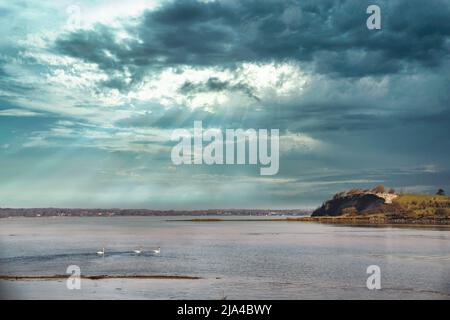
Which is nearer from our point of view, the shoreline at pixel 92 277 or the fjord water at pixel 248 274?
the fjord water at pixel 248 274

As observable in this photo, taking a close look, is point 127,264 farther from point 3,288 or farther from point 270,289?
point 270,289

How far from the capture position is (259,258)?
9250 centimetres

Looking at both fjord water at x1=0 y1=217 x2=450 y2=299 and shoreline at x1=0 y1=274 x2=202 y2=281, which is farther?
shoreline at x1=0 y1=274 x2=202 y2=281

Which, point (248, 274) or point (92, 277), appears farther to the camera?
point (248, 274)

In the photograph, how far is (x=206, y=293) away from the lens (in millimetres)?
51625

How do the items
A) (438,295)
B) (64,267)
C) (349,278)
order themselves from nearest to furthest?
1. (438,295)
2. (349,278)
3. (64,267)
